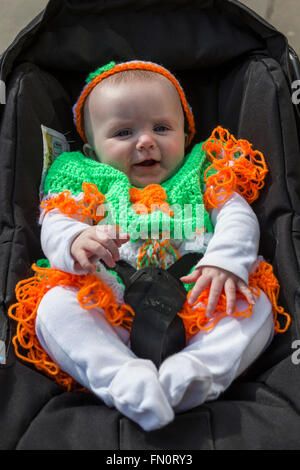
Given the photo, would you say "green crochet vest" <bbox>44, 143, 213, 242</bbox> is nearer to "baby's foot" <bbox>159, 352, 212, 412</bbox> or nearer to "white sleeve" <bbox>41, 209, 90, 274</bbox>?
"white sleeve" <bbox>41, 209, 90, 274</bbox>

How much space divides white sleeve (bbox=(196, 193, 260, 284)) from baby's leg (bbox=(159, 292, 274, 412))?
3.6 inches

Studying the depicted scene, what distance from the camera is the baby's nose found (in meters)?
1.37

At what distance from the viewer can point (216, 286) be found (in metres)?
1.13

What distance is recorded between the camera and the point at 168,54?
1571 mm

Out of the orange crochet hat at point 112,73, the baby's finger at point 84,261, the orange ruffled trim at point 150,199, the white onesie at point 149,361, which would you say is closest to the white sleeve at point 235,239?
the white onesie at point 149,361

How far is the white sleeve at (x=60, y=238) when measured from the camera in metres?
1.16

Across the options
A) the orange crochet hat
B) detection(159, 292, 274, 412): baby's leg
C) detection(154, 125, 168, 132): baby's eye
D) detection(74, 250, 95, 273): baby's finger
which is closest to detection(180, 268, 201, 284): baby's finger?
detection(159, 292, 274, 412): baby's leg

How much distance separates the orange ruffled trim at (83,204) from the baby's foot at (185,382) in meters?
0.48

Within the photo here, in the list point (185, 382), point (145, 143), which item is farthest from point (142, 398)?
point (145, 143)

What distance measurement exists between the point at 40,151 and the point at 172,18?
585mm

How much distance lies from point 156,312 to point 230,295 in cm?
17

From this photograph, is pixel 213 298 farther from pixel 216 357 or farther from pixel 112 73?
pixel 112 73

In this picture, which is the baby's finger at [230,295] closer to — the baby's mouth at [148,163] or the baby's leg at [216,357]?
the baby's leg at [216,357]

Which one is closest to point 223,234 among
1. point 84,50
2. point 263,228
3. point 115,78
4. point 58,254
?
point 263,228
